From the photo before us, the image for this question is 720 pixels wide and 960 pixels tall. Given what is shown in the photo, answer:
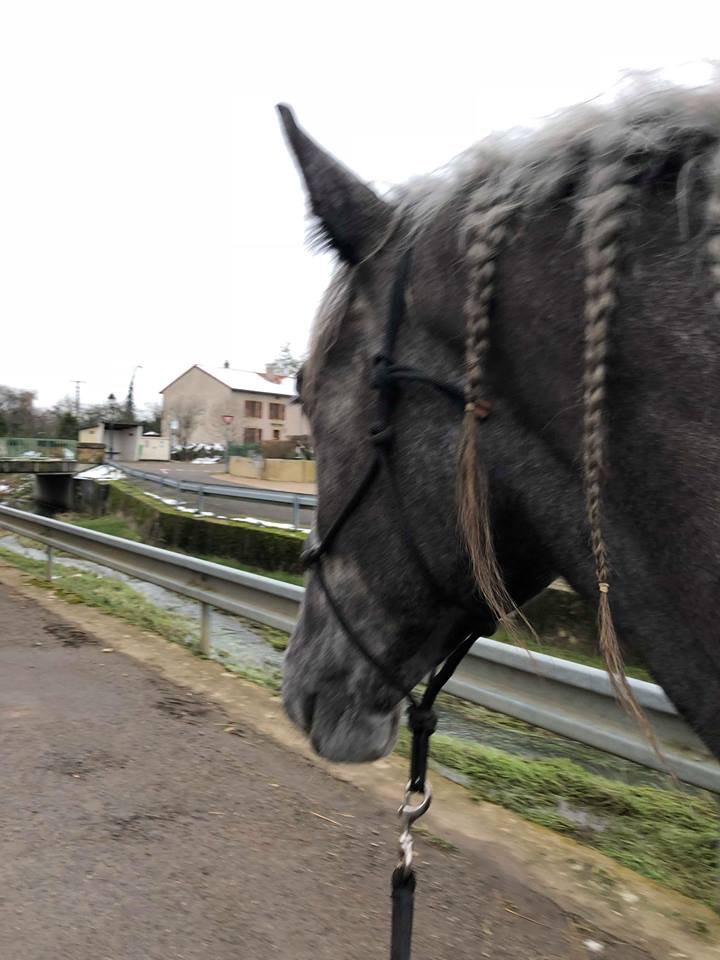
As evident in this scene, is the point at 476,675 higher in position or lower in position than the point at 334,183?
lower

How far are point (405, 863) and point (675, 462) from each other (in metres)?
1.14

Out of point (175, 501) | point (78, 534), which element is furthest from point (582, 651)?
point (175, 501)

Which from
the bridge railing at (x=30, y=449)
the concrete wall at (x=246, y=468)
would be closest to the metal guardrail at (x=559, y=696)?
the concrete wall at (x=246, y=468)

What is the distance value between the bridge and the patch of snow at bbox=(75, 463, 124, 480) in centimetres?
82

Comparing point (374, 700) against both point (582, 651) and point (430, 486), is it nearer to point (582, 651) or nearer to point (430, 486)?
point (430, 486)

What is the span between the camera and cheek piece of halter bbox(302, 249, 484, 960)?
1258 millimetres

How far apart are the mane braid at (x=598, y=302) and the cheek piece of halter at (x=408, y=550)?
0.81 feet

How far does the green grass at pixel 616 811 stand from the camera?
297 centimetres

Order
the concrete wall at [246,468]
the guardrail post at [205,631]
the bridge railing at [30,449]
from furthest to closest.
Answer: the bridge railing at [30,449], the concrete wall at [246,468], the guardrail post at [205,631]

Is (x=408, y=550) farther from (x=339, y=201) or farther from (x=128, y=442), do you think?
(x=128, y=442)

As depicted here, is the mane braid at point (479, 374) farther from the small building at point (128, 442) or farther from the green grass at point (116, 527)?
the small building at point (128, 442)

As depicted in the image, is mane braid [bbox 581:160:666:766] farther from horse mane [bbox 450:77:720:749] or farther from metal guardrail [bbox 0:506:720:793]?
metal guardrail [bbox 0:506:720:793]

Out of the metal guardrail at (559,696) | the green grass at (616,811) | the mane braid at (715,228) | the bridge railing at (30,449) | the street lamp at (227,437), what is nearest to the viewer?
the mane braid at (715,228)

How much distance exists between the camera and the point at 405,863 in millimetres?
1630
